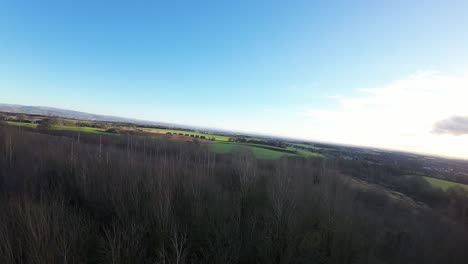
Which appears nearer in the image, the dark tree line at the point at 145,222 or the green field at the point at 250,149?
the dark tree line at the point at 145,222

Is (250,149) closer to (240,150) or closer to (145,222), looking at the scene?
(240,150)

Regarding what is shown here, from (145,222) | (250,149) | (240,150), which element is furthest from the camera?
(250,149)

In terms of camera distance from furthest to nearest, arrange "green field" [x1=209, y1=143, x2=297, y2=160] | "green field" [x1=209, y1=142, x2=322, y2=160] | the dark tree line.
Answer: "green field" [x1=209, y1=142, x2=322, y2=160] < "green field" [x1=209, y1=143, x2=297, y2=160] < the dark tree line

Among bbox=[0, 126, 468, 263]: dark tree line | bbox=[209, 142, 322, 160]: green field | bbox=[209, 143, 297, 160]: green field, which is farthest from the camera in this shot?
bbox=[209, 142, 322, 160]: green field

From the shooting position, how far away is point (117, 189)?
20.5ft

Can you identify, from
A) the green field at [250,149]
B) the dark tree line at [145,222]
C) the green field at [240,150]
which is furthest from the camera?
the green field at [250,149]

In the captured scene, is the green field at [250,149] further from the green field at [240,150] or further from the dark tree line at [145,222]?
the dark tree line at [145,222]

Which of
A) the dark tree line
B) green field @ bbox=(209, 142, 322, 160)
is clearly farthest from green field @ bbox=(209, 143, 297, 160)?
the dark tree line

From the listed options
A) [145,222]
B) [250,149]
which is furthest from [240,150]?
[145,222]

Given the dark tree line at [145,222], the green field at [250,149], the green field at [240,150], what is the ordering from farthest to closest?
the green field at [250,149] → the green field at [240,150] → the dark tree line at [145,222]

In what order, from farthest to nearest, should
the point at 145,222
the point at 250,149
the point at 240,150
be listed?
the point at 250,149, the point at 240,150, the point at 145,222

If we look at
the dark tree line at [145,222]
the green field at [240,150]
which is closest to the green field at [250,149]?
the green field at [240,150]

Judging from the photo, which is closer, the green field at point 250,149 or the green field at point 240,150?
the green field at point 240,150

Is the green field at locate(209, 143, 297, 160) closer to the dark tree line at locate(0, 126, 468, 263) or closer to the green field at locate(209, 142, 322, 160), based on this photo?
the green field at locate(209, 142, 322, 160)
